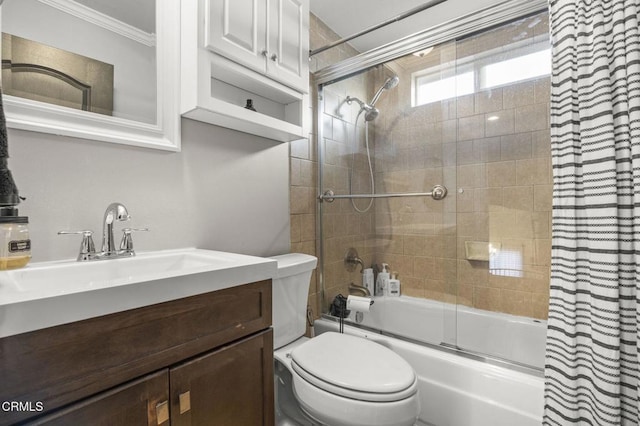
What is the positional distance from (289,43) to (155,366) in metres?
1.34

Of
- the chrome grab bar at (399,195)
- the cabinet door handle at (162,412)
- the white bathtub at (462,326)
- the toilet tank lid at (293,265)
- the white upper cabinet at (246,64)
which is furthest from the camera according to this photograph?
the chrome grab bar at (399,195)

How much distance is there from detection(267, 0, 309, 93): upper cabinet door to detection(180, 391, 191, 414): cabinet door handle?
1.18 metres

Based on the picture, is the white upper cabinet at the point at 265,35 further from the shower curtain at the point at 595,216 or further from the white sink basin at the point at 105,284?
the shower curtain at the point at 595,216

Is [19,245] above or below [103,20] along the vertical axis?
below

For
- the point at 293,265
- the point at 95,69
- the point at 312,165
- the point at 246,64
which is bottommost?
the point at 293,265

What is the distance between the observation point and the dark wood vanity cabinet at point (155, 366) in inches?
20.5

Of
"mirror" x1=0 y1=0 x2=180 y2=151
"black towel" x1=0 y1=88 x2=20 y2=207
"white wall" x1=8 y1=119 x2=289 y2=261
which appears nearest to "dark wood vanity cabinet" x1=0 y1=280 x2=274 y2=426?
"black towel" x1=0 y1=88 x2=20 y2=207

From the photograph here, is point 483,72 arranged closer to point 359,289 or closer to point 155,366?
point 359,289

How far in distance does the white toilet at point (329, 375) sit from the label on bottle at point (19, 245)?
0.79m

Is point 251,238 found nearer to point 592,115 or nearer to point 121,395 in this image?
point 121,395

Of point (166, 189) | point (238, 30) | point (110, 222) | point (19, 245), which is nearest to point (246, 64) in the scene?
point (238, 30)

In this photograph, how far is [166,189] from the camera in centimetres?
117

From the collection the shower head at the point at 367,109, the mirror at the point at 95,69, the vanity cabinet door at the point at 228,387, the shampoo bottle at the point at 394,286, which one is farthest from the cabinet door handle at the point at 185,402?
the shower head at the point at 367,109

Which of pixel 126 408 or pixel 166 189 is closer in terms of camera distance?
pixel 126 408
